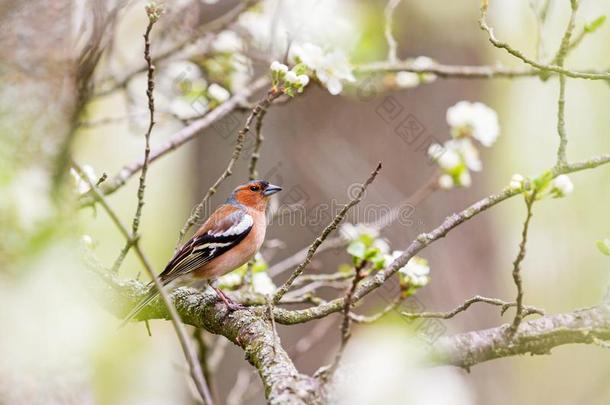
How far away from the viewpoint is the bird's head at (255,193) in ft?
18.7

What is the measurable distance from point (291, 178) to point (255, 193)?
120cm

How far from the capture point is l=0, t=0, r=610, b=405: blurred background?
180 centimetres

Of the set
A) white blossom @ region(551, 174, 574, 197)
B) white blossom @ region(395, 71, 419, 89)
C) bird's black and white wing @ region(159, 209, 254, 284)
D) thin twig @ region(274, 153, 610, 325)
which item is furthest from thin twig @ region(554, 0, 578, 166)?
bird's black and white wing @ region(159, 209, 254, 284)

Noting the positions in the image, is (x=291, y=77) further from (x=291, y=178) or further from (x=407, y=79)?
(x=291, y=178)

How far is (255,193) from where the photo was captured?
18.8 ft

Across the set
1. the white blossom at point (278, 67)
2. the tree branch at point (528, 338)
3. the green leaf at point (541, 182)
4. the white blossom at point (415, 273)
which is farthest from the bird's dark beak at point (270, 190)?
the green leaf at point (541, 182)

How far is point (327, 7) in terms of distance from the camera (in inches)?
198

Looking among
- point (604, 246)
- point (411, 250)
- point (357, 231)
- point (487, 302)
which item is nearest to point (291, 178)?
point (357, 231)

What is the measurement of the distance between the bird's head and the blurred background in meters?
0.35

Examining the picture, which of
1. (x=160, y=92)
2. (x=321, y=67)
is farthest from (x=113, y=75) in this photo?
(x=321, y=67)

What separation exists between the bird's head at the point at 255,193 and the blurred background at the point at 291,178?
349 millimetres

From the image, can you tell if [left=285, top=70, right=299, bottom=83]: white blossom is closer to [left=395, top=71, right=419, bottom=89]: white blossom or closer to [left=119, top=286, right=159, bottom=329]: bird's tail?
[left=119, top=286, right=159, bottom=329]: bird's tail

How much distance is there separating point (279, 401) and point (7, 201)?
1042mm

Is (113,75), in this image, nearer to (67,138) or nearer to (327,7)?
(327,7)
